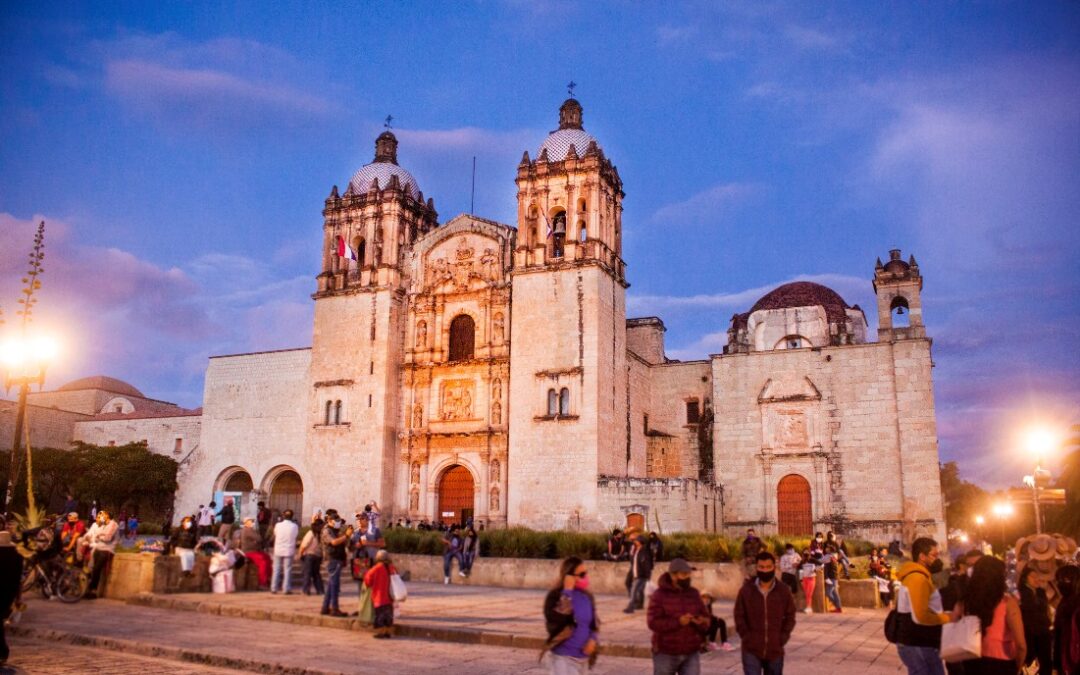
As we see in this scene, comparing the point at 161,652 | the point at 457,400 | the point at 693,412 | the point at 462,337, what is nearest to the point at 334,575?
the point at 161,652

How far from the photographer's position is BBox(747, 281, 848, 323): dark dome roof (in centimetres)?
3438

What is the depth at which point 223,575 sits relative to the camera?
16.1 meters

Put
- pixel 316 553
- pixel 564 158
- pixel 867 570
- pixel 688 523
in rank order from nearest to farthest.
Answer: pixel 316 553 < pixel 867 570 < pixel 688 523 < pixel 564 158

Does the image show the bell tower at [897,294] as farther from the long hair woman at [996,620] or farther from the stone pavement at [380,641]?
the long hair woman at [996,620]

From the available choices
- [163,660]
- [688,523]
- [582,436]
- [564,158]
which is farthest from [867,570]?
[564,158]

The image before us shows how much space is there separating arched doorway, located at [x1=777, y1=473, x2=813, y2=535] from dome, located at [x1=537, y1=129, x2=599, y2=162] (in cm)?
1481

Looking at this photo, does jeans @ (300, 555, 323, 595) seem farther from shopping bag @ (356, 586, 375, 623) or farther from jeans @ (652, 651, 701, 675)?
jeans @ (652, 651, 701, 675)

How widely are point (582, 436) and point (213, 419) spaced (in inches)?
705

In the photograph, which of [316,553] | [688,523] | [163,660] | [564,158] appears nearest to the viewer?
[163,660]

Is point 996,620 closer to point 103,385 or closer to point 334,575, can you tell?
point 334,575

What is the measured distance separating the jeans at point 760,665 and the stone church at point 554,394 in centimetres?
2238

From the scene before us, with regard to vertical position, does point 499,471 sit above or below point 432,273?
below

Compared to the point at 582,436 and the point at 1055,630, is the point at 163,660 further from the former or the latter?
the point at 582,436

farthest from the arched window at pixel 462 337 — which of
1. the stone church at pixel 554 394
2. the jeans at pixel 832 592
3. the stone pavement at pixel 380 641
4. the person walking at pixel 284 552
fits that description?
the jeans at pixel 832 592
